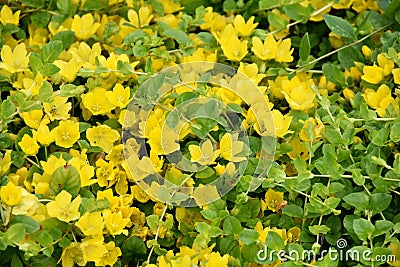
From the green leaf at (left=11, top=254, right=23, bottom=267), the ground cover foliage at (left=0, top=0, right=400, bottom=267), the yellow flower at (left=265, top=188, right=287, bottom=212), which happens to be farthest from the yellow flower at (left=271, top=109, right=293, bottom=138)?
the green leaf at (left=11, top=254, right=23, bottom=267)

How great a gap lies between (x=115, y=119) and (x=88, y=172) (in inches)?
7.0

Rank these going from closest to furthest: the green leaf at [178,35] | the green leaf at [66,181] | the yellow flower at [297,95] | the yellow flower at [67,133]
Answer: the green leaf at [66,181] < the yellow flower at [67,133] < the yellow flower at [297,95] < the green leaf at [178,35]

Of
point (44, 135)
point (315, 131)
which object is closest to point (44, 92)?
point (44, 135)

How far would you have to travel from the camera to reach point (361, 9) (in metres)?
1.74

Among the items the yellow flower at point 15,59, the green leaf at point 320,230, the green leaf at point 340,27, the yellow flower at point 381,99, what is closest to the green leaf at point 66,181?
the yellow flower at point 15,59

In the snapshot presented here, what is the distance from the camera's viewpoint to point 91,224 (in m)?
1.21

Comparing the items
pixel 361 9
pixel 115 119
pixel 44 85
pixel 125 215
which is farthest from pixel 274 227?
pixel 361 9

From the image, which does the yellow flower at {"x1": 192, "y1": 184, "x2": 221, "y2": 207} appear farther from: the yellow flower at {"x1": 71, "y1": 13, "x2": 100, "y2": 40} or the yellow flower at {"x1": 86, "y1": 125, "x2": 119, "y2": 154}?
the yellow flower at {"x1": 71, "y1": 13, "x2": 100, "y2": 40}

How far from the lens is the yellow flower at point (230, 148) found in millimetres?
1314

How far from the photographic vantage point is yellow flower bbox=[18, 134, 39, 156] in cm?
130

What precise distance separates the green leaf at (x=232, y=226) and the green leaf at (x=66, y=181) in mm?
271

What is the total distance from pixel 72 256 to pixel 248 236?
308 millimetres

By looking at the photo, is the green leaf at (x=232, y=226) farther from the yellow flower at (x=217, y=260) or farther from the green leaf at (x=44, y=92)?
the green leaf at (x=44, y=92)

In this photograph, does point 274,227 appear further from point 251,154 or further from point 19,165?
point 19,165
